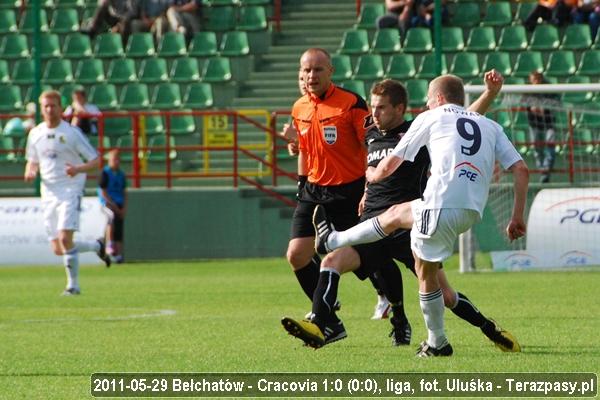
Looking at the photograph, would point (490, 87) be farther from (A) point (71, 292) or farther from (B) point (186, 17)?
(B) point (186, 17)

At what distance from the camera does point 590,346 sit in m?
10.3

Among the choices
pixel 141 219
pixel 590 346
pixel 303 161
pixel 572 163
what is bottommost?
pixel 141 219


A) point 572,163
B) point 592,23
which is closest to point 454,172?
point 572,163

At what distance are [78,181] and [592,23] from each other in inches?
513

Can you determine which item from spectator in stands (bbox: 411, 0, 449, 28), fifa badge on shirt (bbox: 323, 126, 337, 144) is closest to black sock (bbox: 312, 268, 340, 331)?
fifa badge on shirt (bbox: 323, 126, 337, 144)

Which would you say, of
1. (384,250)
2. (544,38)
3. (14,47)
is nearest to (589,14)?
(544,38)

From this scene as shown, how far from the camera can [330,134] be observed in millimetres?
11055

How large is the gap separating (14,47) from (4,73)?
0.74m

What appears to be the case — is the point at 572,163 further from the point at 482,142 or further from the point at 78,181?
the point at 482,142

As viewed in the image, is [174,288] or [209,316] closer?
[209,316]

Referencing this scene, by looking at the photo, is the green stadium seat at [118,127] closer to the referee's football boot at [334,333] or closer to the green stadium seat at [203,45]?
the green stadium seat at [203,45]

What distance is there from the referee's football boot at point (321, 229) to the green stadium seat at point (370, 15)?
62.4 feet

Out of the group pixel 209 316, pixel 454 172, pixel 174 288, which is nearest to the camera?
pixel 454 172

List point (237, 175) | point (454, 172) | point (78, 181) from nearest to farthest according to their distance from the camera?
point (454, 172) → point (78, 181) → point (237, 175)
